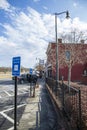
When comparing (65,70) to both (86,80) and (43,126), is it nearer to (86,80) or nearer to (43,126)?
(86,80)

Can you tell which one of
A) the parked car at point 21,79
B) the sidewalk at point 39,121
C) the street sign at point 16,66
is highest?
the street sign at point 16,66

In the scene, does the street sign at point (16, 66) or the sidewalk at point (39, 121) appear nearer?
the street sign at point (16, 66)

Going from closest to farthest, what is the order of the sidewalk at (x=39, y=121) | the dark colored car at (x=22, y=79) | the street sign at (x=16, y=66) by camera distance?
the street sign at (x=16, y=66) → the sidewalk at (x=39, y=121) → the dark colored car at (x=22, y=79)

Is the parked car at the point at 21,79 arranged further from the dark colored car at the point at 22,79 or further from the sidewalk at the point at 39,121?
the sidewalk at the point at 39,121

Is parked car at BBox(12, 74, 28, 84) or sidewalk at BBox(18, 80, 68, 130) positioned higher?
parked car at BBox(12, 74, 28, 84)

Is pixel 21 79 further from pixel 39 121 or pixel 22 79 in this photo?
pixel 39 121

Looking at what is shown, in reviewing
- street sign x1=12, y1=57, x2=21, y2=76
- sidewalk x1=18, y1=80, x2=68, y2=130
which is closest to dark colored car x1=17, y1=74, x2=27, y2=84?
sidewalk x1=18, y1=80, x2=68, y2=130

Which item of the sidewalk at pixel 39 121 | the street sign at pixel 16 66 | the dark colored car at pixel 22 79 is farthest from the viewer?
the dark colored car at pixel 22 79

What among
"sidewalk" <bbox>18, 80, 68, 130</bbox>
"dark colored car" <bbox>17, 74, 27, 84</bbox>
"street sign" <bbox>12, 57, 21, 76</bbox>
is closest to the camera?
"street sign" <bbox>12, 57, 21, 76</bbox>

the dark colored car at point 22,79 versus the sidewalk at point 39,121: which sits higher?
the dark colored car at point 22,79

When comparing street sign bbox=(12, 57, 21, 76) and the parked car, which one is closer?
street sign bbox=(12, 57, 21, 76)

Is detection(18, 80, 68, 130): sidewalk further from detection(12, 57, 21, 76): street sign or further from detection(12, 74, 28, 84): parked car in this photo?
detection(12, 74, 28, 84): parked car

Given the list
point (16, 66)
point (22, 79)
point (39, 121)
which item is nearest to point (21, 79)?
point (22, 79)

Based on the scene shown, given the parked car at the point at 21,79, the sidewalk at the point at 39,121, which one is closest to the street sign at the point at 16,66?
the sidewalk at the point at 39,121
